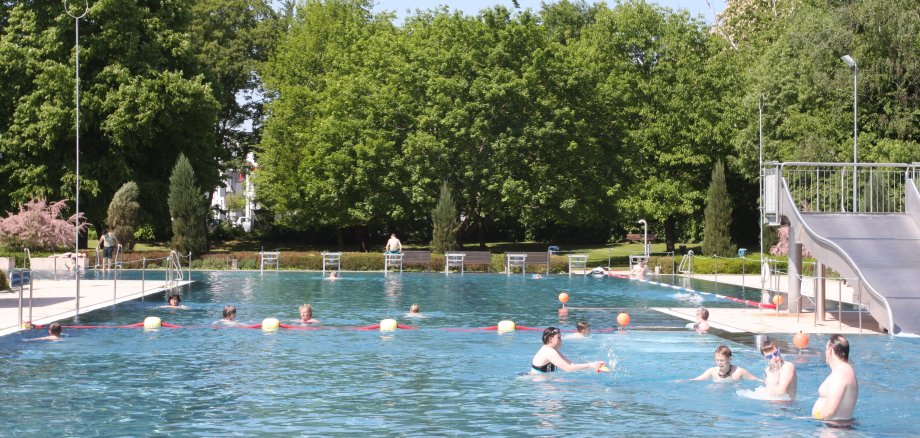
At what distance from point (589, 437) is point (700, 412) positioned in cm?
269

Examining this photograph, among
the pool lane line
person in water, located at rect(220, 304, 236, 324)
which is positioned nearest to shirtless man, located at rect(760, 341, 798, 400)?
the pool lane line

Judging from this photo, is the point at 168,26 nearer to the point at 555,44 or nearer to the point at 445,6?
the point at 445,6

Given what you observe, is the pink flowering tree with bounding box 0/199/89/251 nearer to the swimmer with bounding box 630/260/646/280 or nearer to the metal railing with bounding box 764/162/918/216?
the swimmer with bounding box 630/260/646/280

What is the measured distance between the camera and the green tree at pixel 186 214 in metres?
53.0

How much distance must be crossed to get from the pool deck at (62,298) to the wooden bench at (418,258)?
1359cm

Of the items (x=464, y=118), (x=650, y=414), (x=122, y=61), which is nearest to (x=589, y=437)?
(x=650, y=414)

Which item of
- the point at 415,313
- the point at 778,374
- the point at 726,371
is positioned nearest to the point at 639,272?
the point at 415,313

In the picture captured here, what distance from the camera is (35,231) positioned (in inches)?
1916

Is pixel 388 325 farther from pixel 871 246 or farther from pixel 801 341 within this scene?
pixel 871 246

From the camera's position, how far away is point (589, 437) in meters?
13.7

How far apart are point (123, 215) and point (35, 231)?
5063mm

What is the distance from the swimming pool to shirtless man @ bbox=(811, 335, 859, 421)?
0.24 metres

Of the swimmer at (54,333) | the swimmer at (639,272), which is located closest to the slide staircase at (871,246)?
the swimmer at (54,333)

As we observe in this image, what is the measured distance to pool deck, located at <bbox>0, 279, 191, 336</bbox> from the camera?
25547 millimetres
